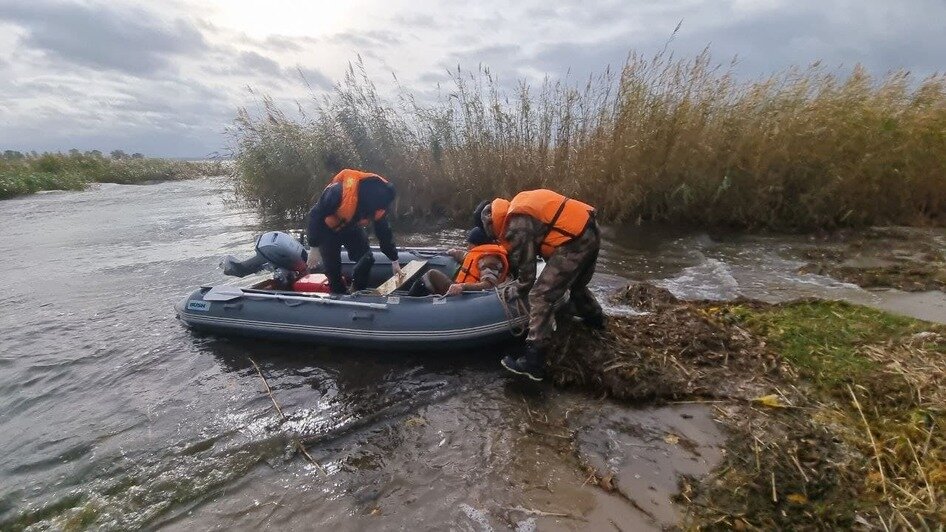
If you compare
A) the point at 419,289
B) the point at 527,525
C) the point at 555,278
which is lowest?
the point at 527,525

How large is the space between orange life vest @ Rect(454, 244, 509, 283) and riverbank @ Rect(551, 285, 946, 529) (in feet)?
2.86

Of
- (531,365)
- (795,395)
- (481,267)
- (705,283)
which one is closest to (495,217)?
(481,267)

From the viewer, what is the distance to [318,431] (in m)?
4.19

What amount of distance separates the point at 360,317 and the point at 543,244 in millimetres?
2015

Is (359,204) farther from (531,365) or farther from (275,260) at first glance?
(531,365)

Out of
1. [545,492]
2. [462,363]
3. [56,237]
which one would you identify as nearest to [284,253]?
[462,363]

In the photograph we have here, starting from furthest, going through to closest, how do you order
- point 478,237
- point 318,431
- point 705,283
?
point 705,283, point 478,237, point 318,431

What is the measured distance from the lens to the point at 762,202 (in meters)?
8.45

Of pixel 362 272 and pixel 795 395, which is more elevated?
pixel 362 272

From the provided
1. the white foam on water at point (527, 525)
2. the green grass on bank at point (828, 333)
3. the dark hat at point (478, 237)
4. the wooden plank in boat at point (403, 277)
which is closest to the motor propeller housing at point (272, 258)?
the wooden plank in boat at point (403, 277)

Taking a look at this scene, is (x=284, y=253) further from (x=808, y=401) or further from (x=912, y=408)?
(x=912, y=408)

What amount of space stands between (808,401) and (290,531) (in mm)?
3440

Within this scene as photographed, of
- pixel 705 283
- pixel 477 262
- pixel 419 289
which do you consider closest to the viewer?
pixel 477 262

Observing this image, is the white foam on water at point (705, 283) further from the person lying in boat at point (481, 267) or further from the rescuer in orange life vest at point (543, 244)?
the rescuer in orange life vest at point (543, 244)
